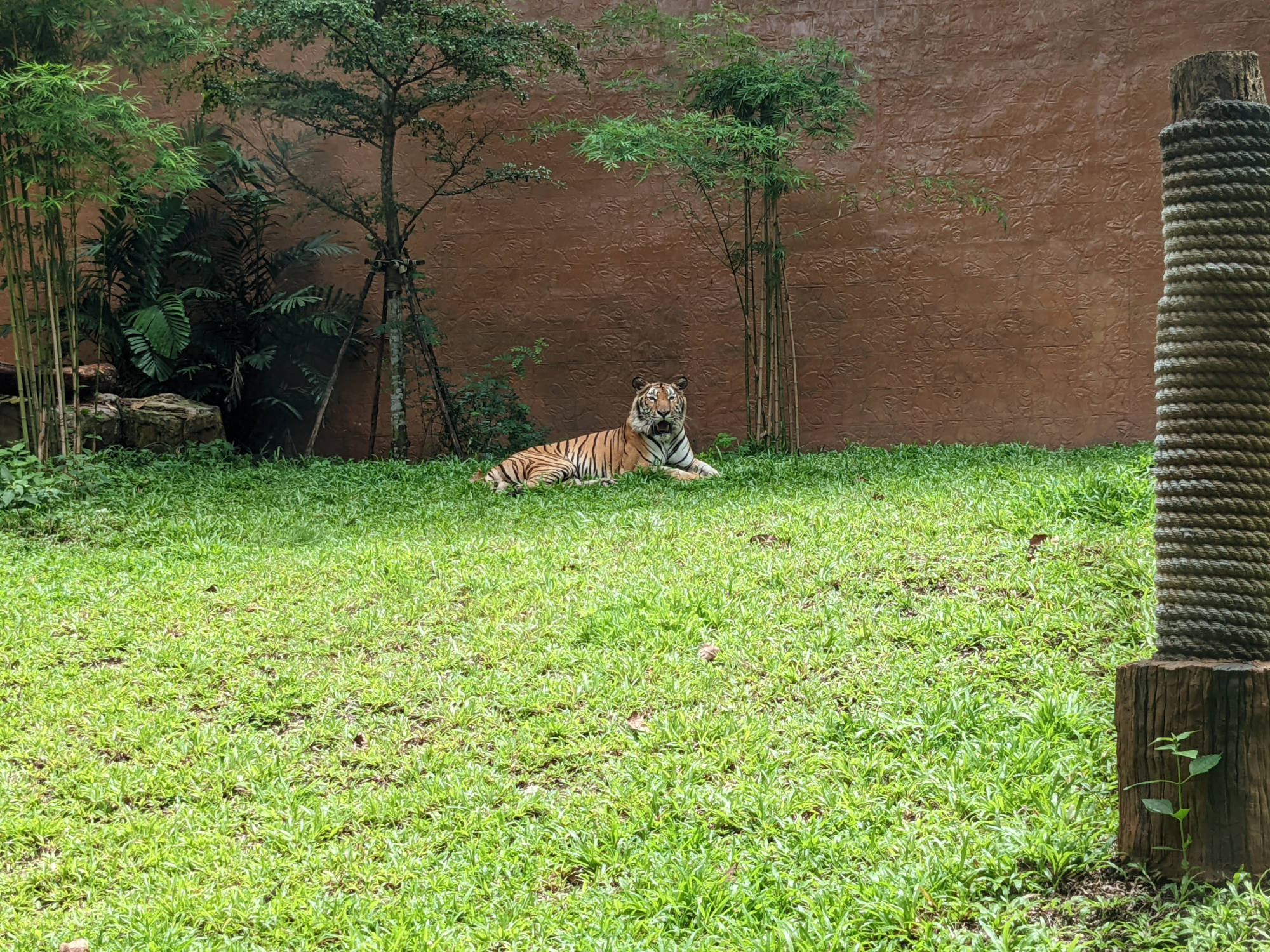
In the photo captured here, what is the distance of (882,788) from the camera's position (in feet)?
9.37

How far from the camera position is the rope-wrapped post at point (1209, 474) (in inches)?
83.5

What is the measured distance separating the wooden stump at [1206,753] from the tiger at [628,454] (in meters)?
5.31

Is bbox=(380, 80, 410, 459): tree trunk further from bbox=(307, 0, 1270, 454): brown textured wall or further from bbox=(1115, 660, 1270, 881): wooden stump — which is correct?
bbox=(1115, 660, 1270, 881): wooden stump

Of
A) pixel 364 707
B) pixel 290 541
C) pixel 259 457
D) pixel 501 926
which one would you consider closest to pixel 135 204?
pixel 259 457

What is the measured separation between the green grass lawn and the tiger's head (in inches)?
84.3

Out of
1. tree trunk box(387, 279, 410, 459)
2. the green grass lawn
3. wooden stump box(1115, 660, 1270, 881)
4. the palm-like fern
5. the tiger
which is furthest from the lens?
the palm-like fern

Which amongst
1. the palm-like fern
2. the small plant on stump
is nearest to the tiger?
the palm-like fern

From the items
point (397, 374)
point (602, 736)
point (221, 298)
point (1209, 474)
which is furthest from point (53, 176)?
point (1209, 474)

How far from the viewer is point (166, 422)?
903cm

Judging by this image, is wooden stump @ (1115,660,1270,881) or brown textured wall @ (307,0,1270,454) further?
brown textured wall @ (307,0,1270,454)

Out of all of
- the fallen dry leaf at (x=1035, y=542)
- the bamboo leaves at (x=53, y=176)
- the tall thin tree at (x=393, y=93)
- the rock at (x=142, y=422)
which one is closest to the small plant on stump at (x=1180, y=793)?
the fallen dry leaf at (x=1035, y=542)

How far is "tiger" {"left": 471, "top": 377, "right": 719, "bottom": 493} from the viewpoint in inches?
301

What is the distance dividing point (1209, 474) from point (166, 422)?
856cm

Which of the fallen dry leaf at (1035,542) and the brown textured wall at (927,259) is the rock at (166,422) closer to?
the brown textured wall at (927,259)
